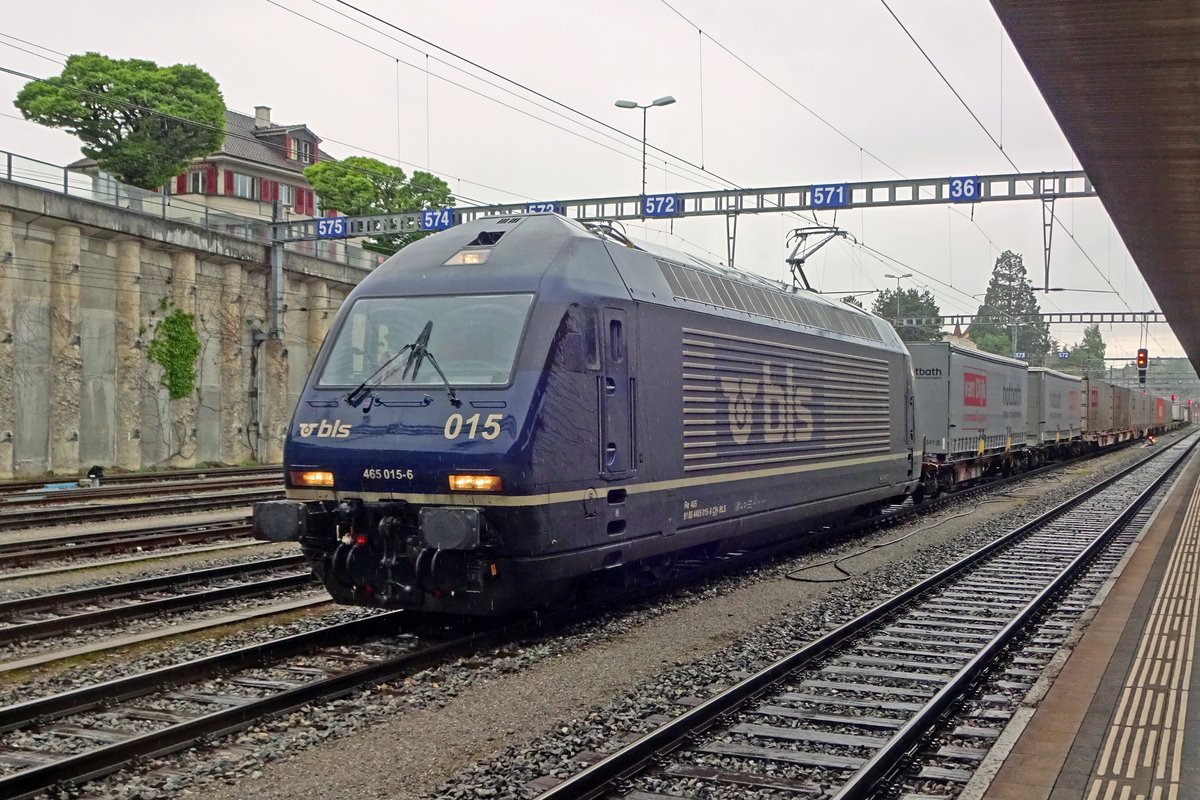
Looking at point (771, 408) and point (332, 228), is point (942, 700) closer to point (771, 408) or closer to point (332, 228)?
point (771, 408)

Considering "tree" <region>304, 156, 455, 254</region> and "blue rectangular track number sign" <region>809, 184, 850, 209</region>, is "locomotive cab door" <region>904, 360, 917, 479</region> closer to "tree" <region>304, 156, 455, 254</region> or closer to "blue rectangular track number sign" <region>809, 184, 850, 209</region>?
"blue rectangular track number sign" <region>809, 184, 850, 209</region>

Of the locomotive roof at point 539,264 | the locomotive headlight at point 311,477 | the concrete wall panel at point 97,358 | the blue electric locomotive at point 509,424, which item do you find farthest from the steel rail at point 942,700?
the concrete wall panel at point 97,358

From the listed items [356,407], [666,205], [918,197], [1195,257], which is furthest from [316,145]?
[356,407]

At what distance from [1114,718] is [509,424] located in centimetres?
447

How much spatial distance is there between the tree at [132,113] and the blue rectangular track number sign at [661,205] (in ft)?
83.6

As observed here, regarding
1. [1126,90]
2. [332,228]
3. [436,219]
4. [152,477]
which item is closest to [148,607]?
[1126,90]

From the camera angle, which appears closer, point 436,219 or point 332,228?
point 436,219

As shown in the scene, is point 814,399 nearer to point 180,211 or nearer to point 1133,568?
point 1133,568

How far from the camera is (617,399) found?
984cm

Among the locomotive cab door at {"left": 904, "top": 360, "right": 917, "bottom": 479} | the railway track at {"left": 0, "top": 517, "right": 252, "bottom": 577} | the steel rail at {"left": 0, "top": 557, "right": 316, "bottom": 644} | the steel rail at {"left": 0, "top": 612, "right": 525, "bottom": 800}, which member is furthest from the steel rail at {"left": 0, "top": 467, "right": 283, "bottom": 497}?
the steel rail at {"left": 0, "top": 612, "right": 525, "bottom": 800}

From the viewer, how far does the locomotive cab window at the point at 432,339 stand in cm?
910

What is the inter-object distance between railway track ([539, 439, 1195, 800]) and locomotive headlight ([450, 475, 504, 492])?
2216 mm

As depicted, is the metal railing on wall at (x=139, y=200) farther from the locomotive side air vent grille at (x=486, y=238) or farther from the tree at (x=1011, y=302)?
the tree at (x=1011, y=302)

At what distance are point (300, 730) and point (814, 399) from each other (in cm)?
901
